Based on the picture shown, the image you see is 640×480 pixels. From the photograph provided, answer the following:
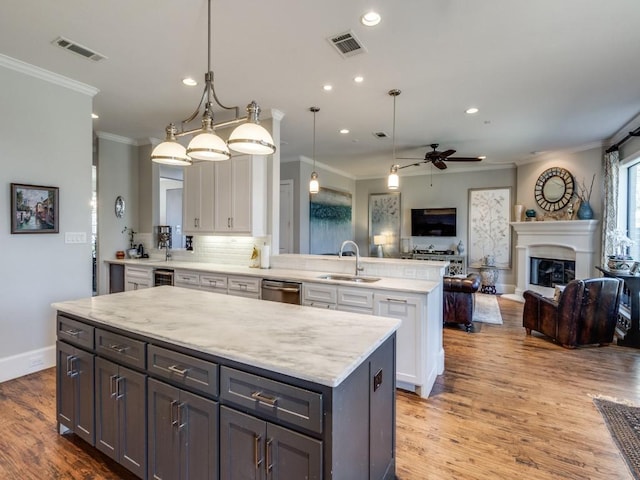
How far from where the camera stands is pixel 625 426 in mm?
2514

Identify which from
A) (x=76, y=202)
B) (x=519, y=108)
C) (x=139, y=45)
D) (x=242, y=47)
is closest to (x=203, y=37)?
(x=242, y=47)

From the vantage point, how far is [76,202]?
366 cm

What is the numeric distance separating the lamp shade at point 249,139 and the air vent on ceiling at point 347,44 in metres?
1.30

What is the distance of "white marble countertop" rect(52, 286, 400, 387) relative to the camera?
1332 millimetres

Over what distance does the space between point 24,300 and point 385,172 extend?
765 centimetres

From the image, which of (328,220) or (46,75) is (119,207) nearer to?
(46,75)

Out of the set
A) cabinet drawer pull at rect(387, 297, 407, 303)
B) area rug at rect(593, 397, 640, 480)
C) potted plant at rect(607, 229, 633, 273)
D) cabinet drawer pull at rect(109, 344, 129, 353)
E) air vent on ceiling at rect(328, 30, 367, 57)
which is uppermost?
air vent on ceiling at rect(328, 30, 367, 57)

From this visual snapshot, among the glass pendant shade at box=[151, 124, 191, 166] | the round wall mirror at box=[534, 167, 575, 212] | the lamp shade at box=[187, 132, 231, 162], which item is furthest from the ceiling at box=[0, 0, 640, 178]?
the round wall mirror at box=[534, 167, 575, 212]

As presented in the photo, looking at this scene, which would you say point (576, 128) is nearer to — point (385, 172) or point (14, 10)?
point (385, 172)

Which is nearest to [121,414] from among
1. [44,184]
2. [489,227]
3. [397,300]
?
[397,300]

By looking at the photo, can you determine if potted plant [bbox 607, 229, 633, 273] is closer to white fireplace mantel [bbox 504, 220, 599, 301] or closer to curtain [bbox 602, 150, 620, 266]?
curtain [bbox 602, 150, 620, 266]

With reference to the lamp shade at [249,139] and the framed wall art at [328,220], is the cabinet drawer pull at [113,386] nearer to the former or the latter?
the lamp shade at [249,139]

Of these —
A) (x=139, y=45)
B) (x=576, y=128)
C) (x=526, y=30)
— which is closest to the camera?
(x=526, y=30)

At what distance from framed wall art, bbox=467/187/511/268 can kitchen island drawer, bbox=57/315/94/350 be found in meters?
7.90
